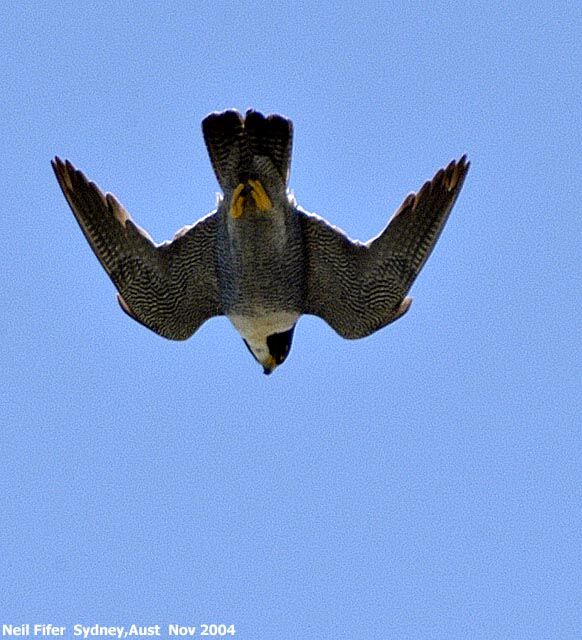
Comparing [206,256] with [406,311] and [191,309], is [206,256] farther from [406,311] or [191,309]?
[406,311]

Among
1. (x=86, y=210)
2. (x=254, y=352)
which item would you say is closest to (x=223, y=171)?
(x=86, y=210)

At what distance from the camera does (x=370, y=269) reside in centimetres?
1670

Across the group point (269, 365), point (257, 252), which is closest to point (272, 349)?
point (269, 365)

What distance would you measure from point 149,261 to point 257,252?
1.27m

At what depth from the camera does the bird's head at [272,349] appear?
18.0 metres

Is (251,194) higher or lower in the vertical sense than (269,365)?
higher

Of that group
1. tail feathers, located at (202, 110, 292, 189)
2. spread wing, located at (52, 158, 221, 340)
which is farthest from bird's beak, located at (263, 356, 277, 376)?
tail feathers, located at (202, 110, 292, 189)

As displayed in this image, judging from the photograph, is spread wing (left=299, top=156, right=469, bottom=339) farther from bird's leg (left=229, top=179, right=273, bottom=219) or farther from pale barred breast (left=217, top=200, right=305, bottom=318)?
bird's leg (left=229, top=179, right=273, bottom=219)

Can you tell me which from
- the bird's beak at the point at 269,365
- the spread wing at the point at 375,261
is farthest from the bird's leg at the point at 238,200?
the bird's beak at the point at 269,365

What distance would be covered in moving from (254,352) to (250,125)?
10.6ft

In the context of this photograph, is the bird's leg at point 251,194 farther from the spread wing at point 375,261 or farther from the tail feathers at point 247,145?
the spread wing at point 375,261

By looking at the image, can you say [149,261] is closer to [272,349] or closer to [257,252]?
[257,252]

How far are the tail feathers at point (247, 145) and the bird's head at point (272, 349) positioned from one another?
2240 mm

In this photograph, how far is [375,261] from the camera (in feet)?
54.5
